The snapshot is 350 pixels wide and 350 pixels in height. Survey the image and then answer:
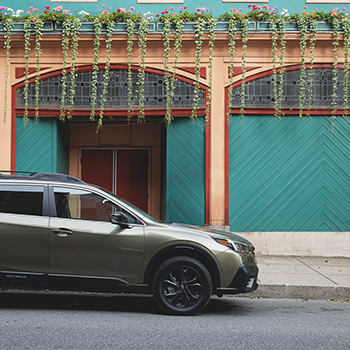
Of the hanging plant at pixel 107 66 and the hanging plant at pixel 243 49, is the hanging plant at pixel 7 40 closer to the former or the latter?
the hanging plant at pixel 107 66

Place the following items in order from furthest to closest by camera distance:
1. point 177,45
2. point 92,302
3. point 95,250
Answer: point 177,45 < point 92,302 < point 95,250

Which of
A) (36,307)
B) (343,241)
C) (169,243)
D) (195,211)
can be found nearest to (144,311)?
(169,243)

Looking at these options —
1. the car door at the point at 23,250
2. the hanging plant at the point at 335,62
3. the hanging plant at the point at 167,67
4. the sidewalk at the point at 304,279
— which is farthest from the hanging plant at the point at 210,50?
the car door at the point at 23,250

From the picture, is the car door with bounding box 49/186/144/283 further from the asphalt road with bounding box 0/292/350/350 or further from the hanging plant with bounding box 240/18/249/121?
the hanging plant with bounding box 240/18/249/121

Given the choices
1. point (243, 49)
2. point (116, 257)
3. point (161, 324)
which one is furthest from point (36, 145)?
point (161, 324)

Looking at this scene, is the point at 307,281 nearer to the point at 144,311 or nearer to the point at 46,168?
the point at 144,311

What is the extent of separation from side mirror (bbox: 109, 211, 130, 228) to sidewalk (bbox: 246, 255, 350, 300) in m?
2.76

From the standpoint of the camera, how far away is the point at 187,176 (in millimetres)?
10234

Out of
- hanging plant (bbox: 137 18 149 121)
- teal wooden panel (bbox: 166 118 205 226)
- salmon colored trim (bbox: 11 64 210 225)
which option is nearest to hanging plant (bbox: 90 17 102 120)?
salmon colored trim (bbox: 11 64 210 225)

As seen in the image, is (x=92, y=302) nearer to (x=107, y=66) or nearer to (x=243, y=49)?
(x=107, y=66)

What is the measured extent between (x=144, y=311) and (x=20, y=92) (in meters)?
6.93

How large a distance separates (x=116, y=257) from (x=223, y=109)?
5825mm

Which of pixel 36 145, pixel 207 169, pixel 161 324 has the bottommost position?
pixel 161 324

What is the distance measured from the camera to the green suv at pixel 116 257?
5.36 metres
